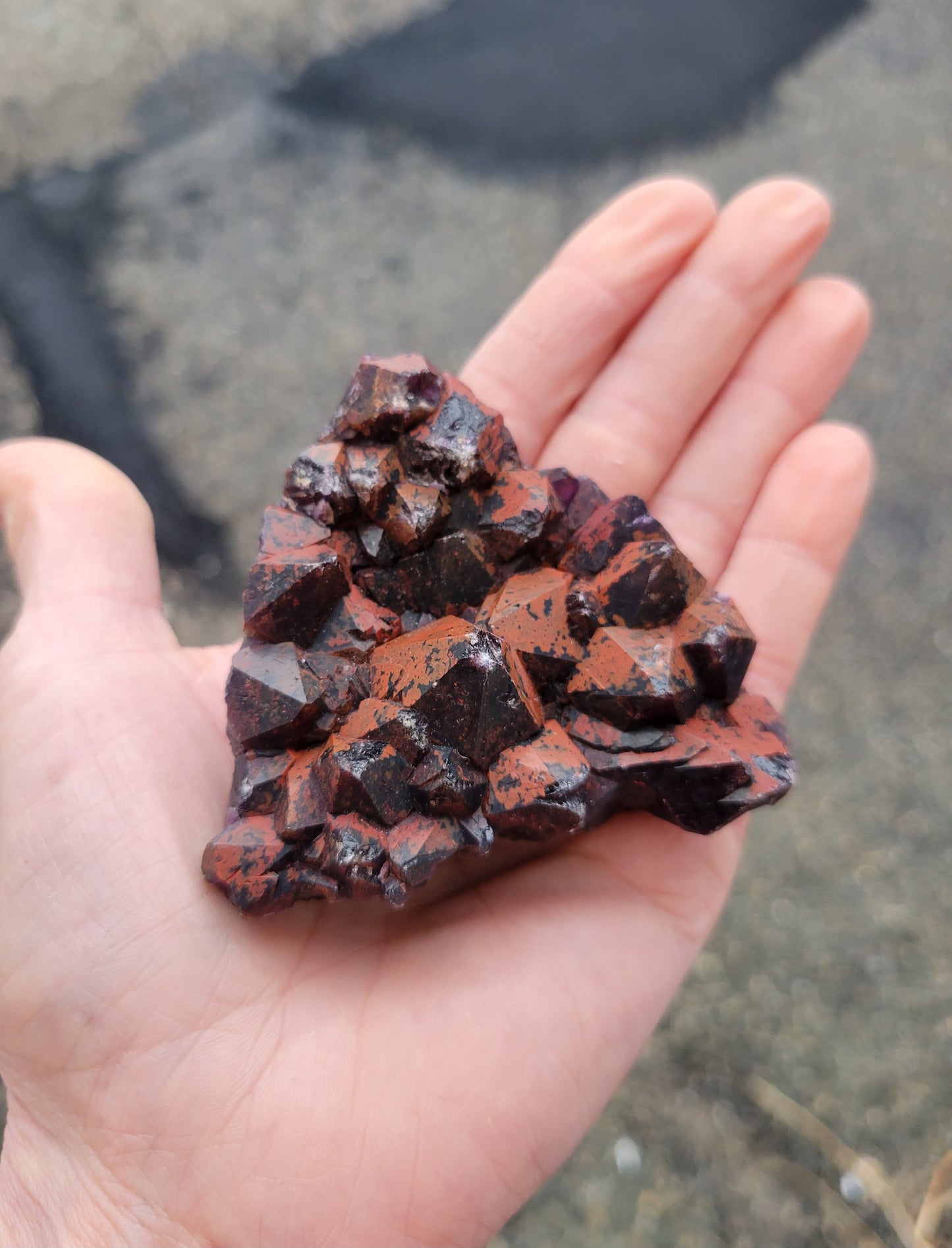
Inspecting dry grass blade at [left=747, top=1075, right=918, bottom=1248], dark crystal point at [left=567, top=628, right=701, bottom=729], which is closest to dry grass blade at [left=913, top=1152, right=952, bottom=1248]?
dry grass blade at [left=747, top=1075, right=918, bottom=1248]

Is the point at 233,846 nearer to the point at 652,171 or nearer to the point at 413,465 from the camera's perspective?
the point at 413,465

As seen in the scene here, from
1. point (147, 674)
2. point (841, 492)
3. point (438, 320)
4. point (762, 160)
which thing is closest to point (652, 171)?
point (762, 160)

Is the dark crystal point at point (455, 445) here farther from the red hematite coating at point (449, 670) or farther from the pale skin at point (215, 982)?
the pale skin at point (215, 982)

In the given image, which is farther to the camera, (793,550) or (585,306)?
(585,306)

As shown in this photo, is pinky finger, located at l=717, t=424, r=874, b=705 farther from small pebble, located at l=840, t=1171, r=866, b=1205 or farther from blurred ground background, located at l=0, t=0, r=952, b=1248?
small pebble, located at l=840, t=1171, r=866, b=1205

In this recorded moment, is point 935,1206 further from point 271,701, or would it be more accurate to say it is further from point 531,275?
point 531,275

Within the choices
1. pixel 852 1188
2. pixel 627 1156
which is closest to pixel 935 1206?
pixel 852 1188
